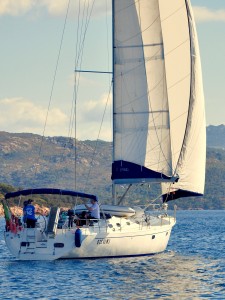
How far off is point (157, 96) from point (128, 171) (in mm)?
4277

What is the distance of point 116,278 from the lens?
3600cm

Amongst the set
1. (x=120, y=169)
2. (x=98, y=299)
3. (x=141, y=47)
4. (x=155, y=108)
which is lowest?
(x=98, y=299)

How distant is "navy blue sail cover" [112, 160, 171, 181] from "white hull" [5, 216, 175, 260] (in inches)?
148

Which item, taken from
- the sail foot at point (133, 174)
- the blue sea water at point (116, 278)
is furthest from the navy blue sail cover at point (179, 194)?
the blue sea water at point (116, 278)

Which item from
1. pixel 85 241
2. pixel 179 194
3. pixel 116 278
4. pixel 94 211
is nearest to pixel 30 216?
pixel 85 241

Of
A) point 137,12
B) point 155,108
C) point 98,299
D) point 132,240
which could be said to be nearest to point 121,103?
point 155,108

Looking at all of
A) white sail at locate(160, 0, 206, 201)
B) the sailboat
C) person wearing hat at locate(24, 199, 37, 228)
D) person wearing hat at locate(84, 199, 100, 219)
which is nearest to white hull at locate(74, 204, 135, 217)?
the sailboat

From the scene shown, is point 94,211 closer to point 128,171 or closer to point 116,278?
point 128,171

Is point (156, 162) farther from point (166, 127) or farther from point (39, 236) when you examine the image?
point (39, 236)

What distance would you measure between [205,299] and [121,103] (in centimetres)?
1722

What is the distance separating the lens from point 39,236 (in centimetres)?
4025

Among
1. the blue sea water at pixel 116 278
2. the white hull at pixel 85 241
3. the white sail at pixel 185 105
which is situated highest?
the white sail at pixel 185 105

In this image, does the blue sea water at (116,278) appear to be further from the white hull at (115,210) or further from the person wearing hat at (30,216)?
the white hull at (115,210)

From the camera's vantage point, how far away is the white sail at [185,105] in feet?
157
